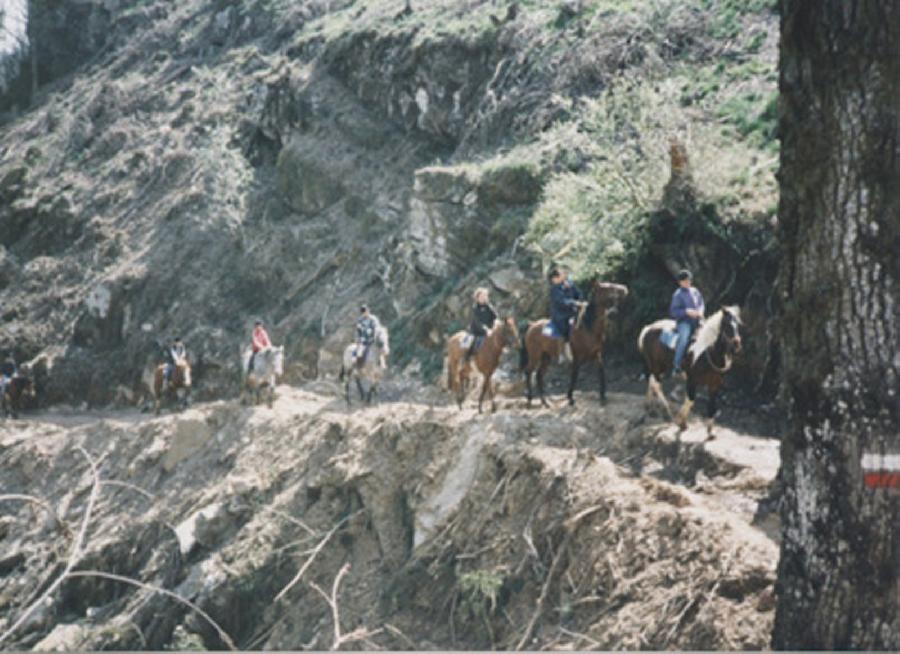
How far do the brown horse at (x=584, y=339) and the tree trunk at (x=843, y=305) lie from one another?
9468 millimetres

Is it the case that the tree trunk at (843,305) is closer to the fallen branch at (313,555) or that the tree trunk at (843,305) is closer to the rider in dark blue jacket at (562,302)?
the fallen branch at (313,555)

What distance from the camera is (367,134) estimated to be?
123 feet

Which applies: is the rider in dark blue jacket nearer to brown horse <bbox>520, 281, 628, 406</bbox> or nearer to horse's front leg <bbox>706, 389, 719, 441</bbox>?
brown horse <bbox>520, 281, 628, 406</bbox>

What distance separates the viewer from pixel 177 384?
28219mm

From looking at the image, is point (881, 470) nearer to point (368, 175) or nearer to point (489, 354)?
point (489, 354)

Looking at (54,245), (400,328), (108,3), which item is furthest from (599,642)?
(108,3)

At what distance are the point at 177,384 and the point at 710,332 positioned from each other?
1816 cm

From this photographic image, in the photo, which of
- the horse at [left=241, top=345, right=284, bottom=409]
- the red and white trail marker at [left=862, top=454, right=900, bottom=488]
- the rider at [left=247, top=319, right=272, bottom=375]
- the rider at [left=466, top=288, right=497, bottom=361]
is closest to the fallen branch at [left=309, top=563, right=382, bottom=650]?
the red and white trail marker at [left=862, top=454, right=900, bottom=488]

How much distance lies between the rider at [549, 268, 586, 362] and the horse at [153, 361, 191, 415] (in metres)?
14.0

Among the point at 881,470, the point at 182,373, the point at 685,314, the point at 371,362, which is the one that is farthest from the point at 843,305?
the point at 182,373

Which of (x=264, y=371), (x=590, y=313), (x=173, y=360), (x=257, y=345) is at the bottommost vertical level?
(x=173, y=360)

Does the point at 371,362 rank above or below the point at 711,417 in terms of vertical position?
below

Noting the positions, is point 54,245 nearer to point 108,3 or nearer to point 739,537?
point 108,3

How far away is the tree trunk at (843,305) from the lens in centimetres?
627
